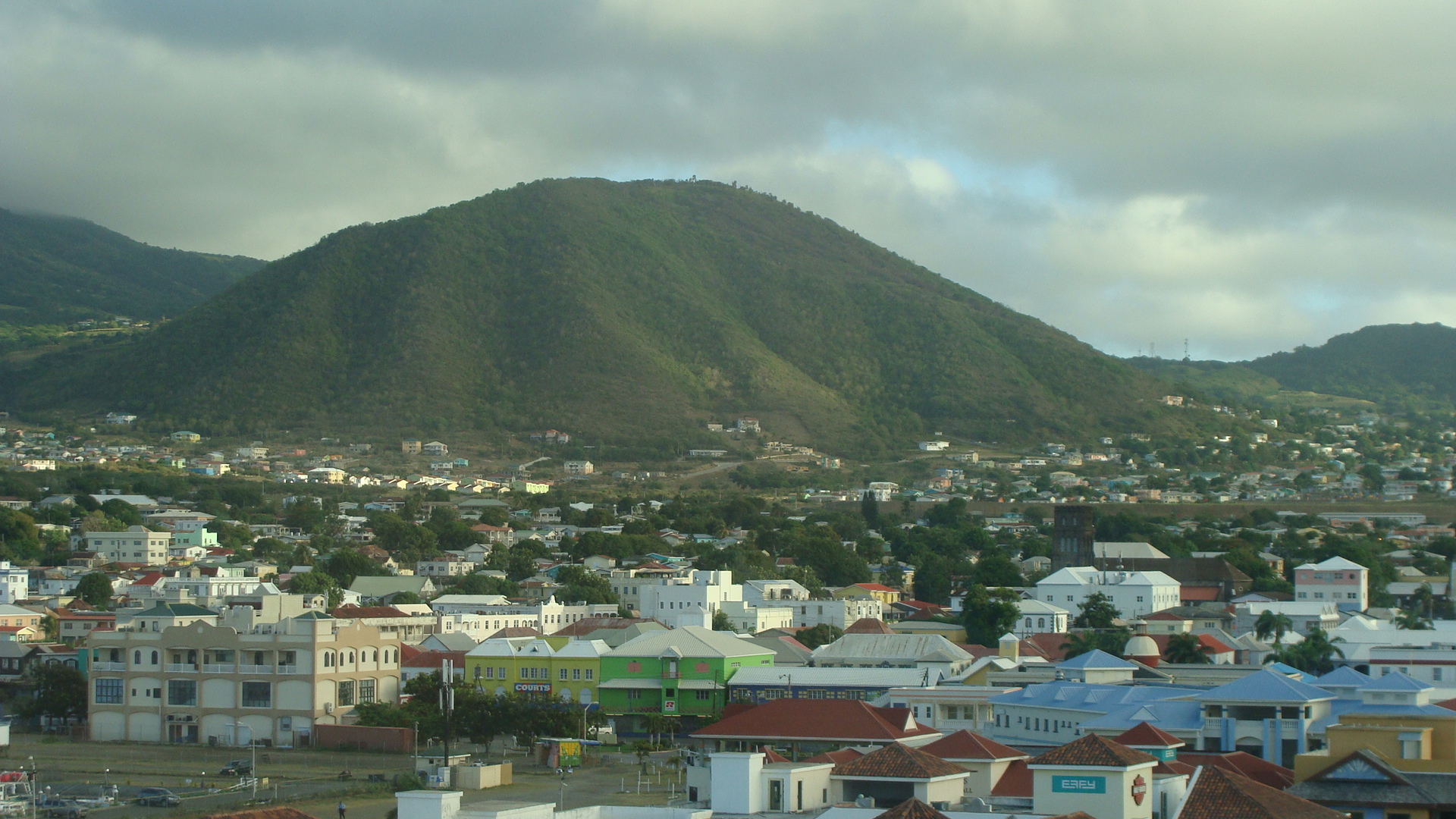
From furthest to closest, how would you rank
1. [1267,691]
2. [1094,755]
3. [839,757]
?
[1267,691] → [839,757] → [1094,755]

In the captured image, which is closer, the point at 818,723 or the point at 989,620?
the point at 818,723

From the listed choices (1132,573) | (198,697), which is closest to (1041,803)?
(198,697)

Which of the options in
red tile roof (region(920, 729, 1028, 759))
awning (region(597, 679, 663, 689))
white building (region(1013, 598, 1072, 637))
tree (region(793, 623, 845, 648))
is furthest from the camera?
white building (region(1013, 598, 1072, 637))

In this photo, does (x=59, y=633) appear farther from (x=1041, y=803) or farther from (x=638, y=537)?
(x=1041, y=803)

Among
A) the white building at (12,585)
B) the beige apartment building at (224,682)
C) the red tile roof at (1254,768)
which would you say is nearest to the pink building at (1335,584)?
the beige apartment building at (224,682)

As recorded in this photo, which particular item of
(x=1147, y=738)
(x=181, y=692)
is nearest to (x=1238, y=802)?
(x=1147, y=738)

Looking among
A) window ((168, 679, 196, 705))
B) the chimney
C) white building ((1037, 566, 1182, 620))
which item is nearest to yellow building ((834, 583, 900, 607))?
white building ((1037, 566, 1182, 620))

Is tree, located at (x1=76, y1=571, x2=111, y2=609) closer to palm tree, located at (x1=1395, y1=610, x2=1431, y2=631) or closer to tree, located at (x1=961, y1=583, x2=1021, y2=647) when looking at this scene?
tree, located at (x1=961, y1=583, x2=1021, y2=647)

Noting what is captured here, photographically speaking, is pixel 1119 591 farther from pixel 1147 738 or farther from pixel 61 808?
pixel 61 808
